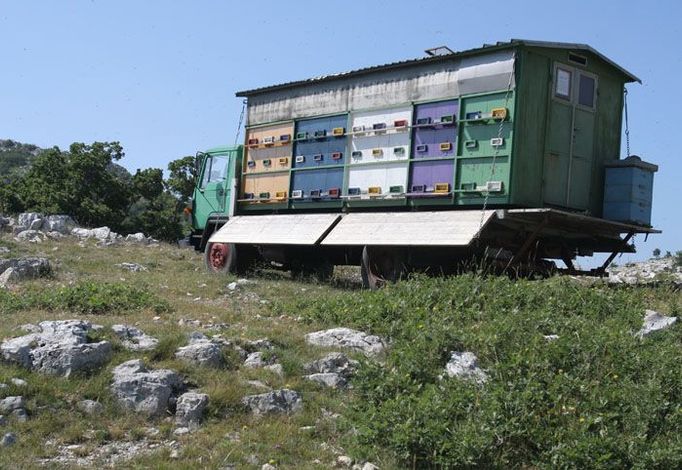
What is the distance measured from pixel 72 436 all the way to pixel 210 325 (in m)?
3.13

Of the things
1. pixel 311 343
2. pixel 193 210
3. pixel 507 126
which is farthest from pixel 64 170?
pixel 311 343

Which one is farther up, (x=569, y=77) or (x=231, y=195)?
(x=569, y=77)

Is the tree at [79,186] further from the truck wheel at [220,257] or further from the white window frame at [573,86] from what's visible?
the white window frame at [573,86]

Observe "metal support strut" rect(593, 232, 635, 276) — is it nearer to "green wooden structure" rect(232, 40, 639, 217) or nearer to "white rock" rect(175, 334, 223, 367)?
"green wooden structure" rect(232, 40, 639, 217)

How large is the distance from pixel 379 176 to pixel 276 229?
101 inches

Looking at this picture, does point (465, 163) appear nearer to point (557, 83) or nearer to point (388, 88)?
point (557, 83)

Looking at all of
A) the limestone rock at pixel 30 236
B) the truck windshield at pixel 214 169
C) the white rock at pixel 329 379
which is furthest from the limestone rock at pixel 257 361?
the limestone rock at pixel 30 236

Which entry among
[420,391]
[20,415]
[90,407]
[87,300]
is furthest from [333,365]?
[87,300]

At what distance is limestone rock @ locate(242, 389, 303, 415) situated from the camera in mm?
5898

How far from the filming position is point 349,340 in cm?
771

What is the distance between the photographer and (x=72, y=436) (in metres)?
5.29

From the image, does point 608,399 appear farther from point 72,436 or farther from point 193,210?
point 193,210

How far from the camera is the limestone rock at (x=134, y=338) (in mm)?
6704

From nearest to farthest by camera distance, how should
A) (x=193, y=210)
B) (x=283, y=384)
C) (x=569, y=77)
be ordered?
(x=283, y=384), (x=569, y=77), (x=193, y=210)
